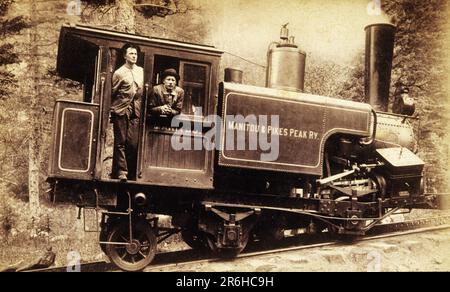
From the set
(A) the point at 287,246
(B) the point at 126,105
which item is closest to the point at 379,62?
(A) the point at 287,246

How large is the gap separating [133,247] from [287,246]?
228 centimetres

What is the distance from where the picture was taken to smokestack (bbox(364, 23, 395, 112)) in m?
8.29

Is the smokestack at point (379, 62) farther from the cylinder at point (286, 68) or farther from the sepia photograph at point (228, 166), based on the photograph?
the cylinder at point (286, 68)

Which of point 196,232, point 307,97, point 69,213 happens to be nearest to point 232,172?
point 196,232

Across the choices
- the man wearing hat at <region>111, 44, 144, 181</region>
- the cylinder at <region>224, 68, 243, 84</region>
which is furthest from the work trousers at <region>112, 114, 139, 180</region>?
the cylinder at <region>224, 68, 243, 84</region>

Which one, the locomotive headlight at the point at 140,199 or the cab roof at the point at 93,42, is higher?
the cab roof at the point at 93,42

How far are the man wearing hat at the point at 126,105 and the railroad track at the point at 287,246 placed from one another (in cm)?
139

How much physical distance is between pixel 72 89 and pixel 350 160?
291 inches

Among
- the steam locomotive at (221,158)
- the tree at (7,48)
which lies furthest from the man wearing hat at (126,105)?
the tree at (7,48)

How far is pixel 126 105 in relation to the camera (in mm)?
5629

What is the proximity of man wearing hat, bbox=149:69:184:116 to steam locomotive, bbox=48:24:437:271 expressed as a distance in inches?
4.9

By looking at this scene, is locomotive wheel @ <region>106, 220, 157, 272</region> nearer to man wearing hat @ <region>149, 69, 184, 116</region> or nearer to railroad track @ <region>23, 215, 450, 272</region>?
railroad track @ <region>23, 215, 450, 272</region>

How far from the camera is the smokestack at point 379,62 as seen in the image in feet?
27.2

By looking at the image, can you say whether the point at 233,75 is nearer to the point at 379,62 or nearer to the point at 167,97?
the point at 167,97
